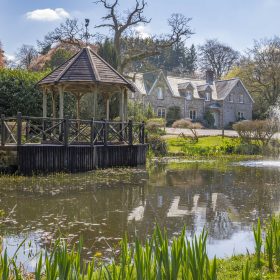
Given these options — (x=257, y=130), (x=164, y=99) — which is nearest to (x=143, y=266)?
(x=257, y=130)

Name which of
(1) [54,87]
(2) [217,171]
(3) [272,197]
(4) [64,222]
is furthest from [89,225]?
(1) [54,87]

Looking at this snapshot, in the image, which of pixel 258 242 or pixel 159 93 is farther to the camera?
pixel 159 93

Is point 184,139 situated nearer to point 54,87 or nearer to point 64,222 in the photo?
point 54,87

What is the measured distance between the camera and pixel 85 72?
708 inches

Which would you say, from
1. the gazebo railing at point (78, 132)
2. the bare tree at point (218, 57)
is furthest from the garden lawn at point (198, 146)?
the bare tree at point (218, 57)

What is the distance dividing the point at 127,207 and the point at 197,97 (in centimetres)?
4531

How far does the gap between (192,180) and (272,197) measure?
157 inches

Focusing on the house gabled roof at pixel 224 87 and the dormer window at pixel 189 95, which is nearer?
the dormer window at pixel 189 95

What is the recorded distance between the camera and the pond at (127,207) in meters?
6.68

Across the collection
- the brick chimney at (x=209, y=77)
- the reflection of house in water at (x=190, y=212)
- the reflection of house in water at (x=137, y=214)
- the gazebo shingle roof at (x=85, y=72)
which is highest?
the brick chimney at (x=209, y=77)

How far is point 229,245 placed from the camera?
645cm

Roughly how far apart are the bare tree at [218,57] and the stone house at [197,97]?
16775 mm

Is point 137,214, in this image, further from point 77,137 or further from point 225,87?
point 225,87

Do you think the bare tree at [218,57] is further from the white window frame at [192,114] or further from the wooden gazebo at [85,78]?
the wooden gazebo at [85,78]
